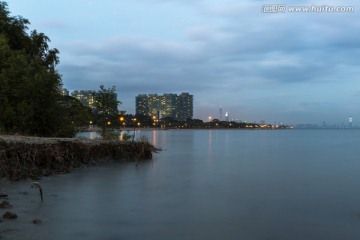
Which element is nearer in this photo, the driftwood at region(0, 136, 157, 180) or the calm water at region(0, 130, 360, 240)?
the calm water at region(0, 130, 360, 240)

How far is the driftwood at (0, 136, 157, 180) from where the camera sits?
1588 cm

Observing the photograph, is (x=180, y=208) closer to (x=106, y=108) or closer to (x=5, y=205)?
(x=5, y=205)

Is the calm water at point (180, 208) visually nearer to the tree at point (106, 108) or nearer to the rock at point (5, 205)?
the rock at point (5, 205)

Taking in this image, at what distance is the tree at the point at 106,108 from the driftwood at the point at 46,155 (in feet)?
27.1

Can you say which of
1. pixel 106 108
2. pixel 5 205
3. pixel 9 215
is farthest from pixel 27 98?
pixel 9 215

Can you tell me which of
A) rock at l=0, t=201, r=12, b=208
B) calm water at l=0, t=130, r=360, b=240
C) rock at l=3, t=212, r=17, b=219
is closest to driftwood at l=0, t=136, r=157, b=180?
calm water at l=0, t=130, r=360, b=240

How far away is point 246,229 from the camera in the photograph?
32.3 ft

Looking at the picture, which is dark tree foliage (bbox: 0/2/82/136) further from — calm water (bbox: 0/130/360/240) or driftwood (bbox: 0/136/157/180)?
calm water (bbox: 0/130/360/240)

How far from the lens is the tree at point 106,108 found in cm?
3319

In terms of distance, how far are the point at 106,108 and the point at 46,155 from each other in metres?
15.5

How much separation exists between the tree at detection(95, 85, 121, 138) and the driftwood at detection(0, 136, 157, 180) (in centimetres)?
826

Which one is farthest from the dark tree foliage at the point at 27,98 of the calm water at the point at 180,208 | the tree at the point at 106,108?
the calm water at the point at 180,208

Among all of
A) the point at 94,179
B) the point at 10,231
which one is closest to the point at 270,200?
the point at 94,179

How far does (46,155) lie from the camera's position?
18.3m
